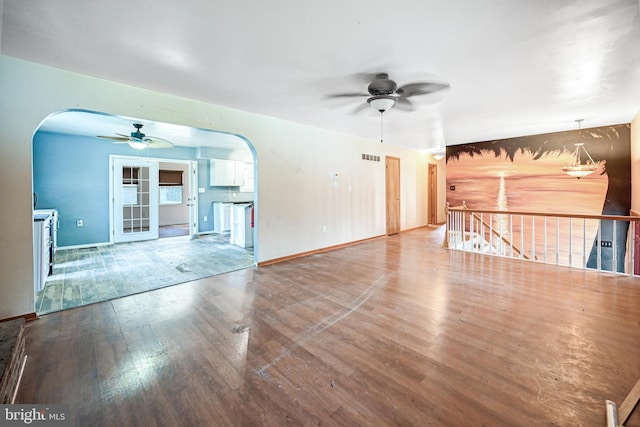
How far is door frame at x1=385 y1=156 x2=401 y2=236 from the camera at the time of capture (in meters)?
7.23

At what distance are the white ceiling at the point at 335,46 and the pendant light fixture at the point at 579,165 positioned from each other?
1.97 meters

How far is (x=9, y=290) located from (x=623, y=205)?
908cm

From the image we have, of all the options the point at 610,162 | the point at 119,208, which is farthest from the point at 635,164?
the point at 119,208

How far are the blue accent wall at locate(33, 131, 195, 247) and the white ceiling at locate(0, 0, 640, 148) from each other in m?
3.96

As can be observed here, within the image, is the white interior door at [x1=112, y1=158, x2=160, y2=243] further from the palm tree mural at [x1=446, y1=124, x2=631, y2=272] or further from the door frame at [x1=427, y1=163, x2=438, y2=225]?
the palm tree mural at [x1=446, y1=124, x2=631, y2=272]

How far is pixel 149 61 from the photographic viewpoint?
8.54ft

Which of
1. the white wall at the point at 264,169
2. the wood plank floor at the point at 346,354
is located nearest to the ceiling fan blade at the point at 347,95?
the white wall at the point at 264,169

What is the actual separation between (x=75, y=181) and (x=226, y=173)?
10.5ft

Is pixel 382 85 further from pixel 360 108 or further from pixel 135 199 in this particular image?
pixel 135 199

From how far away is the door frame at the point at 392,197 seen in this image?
7230 mm

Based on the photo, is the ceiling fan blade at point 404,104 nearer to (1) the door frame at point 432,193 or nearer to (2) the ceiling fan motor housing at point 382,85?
(2) the ceiling fan motor housing at point 382,85

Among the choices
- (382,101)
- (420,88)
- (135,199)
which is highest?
(420,88)

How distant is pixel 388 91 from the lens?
9.73ft

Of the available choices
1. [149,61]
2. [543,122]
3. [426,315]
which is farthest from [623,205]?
[149,61]
